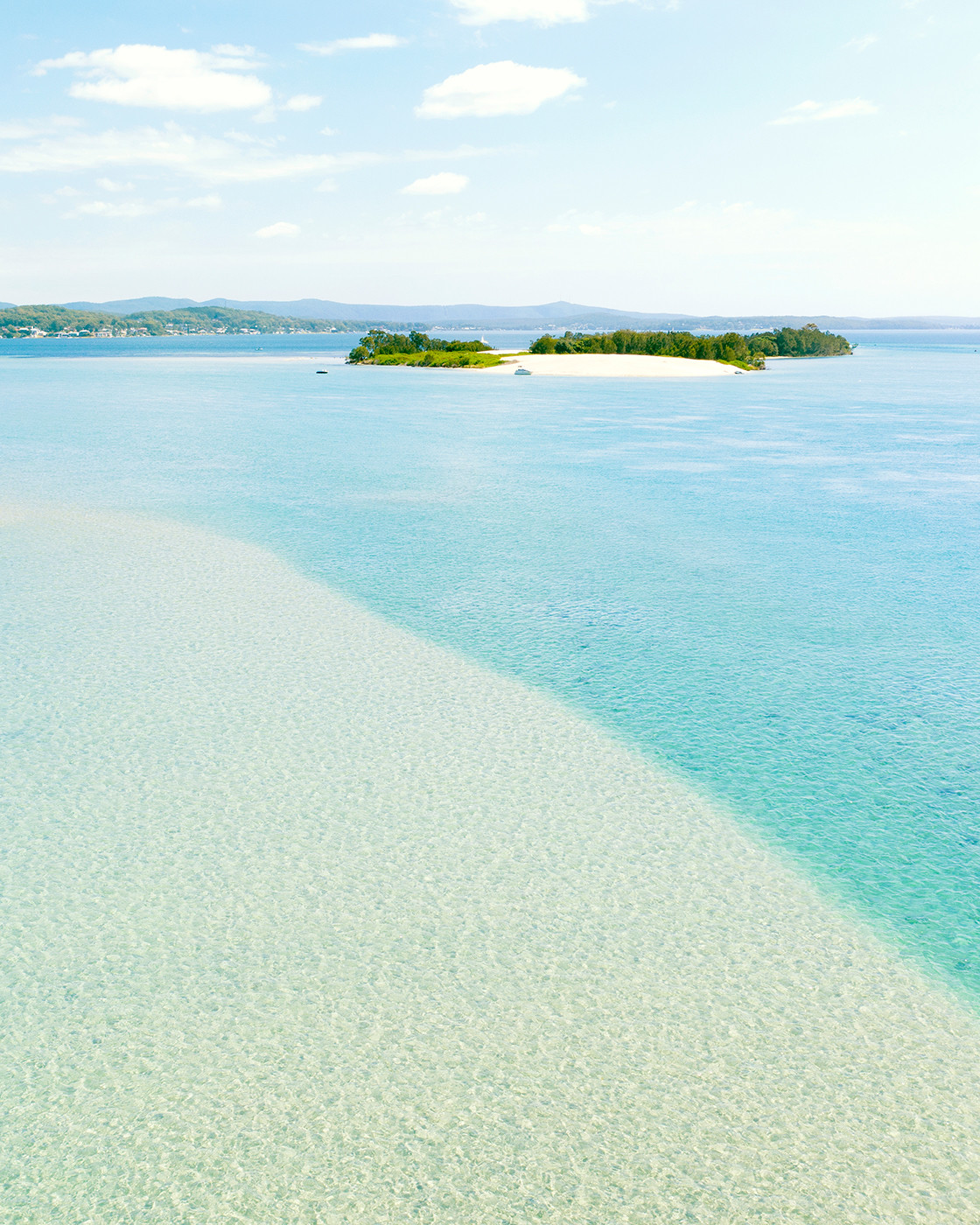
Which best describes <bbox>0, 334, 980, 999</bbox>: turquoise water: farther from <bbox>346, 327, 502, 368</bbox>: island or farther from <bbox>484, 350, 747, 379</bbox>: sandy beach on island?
<bbox>346, 327, 502, 368</bbox>: island

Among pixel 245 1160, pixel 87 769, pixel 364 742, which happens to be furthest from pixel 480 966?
pixel 87 769

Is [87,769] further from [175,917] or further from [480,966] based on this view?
[480,966]

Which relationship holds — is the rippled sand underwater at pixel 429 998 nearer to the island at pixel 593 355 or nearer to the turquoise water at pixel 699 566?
the turquoise water at pixel 699 566

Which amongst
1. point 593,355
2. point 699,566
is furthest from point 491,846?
point 593,355

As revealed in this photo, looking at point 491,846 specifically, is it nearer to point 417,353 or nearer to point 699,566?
point 699,566

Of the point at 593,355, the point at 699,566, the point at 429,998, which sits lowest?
the point at 429,998

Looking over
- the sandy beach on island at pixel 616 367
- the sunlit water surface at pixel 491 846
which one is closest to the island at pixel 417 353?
the sandy beach on island at pixel 616 367
